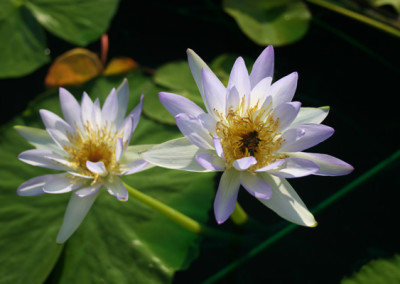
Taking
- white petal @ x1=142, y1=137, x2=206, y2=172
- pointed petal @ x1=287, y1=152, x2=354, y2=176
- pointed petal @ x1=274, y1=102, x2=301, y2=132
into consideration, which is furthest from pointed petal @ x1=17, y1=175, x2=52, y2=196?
pointed petal @ x1=287, y1=152, x2=354, y2=176

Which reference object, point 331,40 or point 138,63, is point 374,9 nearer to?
point 331,40

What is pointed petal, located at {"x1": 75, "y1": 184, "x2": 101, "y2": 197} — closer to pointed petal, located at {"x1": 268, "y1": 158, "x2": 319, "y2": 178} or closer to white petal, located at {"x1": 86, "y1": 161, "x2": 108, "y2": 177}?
white petal, located at {"x1": 86, "y1": 161, "x2": 108, "y2": 177}

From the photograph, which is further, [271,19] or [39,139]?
[271,19]

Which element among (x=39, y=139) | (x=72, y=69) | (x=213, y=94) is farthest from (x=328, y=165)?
(x=72, y=69)

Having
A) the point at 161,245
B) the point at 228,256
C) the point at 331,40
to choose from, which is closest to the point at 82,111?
the point at 161,245

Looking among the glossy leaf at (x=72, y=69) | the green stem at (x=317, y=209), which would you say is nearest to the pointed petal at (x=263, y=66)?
the green stem at (x=317, y=209)

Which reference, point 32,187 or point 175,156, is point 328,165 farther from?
point 32,187

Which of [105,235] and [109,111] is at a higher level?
[109,111]
